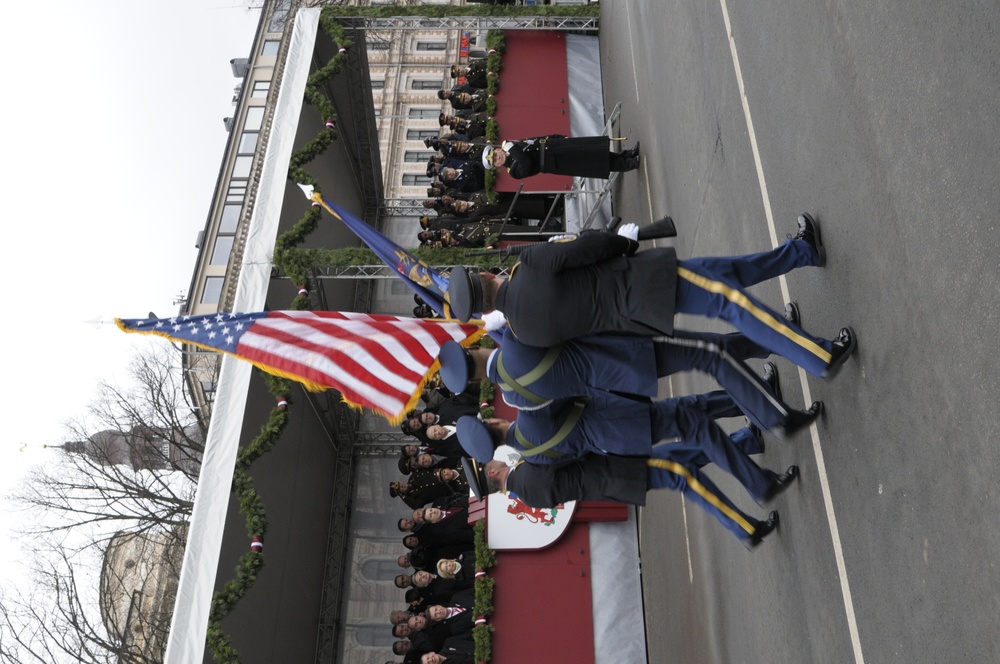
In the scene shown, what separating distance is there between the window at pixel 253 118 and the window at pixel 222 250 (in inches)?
202

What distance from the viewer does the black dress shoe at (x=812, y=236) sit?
18.1 ft

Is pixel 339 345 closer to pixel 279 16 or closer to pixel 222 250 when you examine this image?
pixel 222 250

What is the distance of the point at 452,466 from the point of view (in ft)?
40.5

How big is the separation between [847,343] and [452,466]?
321 inches

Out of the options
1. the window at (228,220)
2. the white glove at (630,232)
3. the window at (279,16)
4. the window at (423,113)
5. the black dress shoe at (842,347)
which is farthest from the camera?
the window at (423,113)

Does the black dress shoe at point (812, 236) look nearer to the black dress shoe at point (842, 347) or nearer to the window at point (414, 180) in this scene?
the black dress shoe at point (842, 347)

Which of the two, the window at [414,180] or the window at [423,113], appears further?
the window at [423,113]

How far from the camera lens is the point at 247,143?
32.1 metres

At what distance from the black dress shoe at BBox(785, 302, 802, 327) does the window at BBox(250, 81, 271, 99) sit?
3160cm

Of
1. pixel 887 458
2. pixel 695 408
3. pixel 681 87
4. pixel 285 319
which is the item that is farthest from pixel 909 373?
pixel 681 87

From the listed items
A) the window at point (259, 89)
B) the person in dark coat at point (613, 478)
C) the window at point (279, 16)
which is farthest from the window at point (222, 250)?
the person in dark coat at point (613, 478)

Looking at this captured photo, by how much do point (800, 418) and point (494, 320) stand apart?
7.51 ft

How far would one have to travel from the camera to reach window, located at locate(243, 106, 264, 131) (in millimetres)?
32375

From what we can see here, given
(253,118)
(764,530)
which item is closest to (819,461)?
(764,530)
